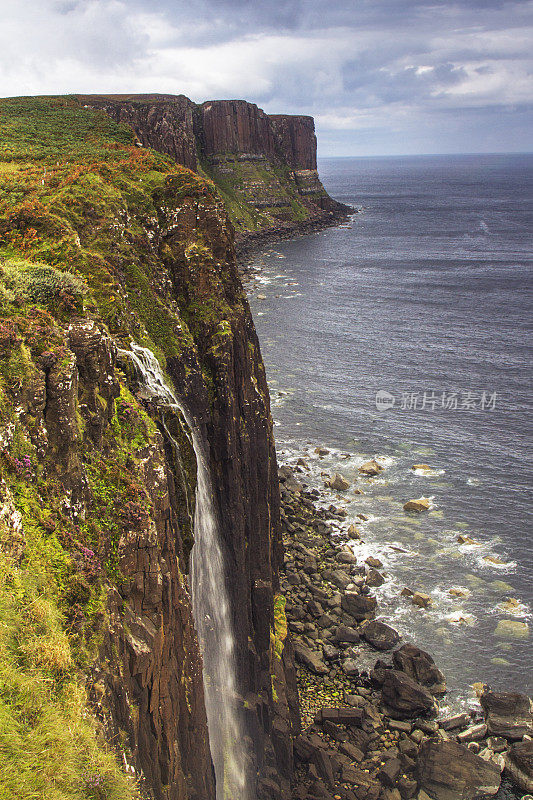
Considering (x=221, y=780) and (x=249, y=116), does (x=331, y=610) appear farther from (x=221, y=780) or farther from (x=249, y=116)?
(x=249, y=116)

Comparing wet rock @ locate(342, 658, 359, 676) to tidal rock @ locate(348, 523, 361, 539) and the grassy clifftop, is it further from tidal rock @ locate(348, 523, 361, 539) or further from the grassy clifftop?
the grassy clifftop

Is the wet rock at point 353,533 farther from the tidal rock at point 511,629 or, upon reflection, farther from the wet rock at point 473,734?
the wet rock at point 473,734

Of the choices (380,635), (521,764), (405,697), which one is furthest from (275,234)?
(521,764)

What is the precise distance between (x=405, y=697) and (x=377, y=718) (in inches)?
69.1

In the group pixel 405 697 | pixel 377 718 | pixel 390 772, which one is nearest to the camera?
pixel 390 772

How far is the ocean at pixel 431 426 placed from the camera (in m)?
35.5

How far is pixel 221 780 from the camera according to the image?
2064 centimetres

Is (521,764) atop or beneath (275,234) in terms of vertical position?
beneath

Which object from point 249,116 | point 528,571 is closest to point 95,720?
point 528,571

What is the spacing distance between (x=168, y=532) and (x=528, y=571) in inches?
1200

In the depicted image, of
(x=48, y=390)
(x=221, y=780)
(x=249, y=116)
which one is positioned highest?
(x=249, y=116)

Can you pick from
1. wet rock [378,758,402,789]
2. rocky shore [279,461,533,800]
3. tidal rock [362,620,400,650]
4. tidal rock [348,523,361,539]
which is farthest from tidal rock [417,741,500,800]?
tidal rock [348,523,361,539]

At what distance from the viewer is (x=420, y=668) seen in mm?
30609

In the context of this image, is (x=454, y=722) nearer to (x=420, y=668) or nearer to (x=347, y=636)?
(x=420, y=668)
